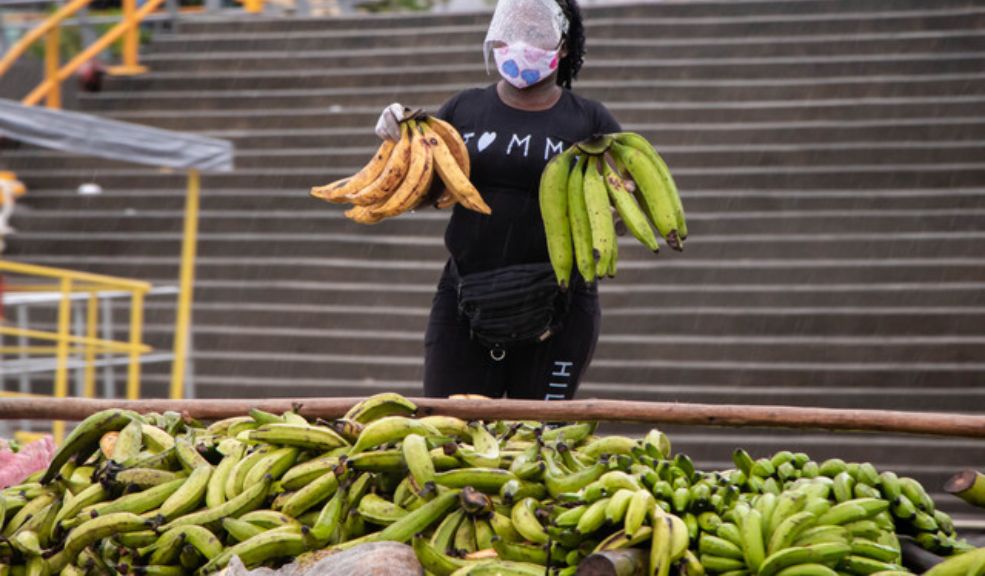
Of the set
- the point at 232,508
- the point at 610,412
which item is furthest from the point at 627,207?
the point at 232,508

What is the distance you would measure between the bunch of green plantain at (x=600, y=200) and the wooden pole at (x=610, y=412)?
59 cm

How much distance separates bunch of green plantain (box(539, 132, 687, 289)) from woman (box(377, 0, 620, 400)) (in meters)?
0.39

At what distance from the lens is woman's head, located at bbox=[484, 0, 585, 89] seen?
462cm

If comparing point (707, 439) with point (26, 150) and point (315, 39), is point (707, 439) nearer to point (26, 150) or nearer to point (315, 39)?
point (315, 39)

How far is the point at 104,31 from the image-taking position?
17141 millimetres

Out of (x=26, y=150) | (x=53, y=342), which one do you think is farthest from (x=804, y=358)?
(x=26, y=150)

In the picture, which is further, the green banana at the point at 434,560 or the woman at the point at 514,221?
the woman at the point at 514,221

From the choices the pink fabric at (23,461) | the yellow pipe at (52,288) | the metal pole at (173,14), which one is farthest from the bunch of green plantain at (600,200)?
the metal pole at (173,14)

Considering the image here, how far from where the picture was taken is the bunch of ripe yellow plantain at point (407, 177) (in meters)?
4.18

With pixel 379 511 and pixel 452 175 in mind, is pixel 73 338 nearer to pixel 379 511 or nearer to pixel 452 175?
pixel 452 175

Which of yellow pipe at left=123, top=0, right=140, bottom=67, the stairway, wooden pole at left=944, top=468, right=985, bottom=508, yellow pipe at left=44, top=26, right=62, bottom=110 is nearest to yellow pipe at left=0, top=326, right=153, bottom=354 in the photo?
the stairway

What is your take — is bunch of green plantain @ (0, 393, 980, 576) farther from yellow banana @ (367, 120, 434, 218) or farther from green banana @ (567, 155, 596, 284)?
yellow banana @ (367, 120, 434, 218)

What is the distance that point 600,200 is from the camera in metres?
4.07

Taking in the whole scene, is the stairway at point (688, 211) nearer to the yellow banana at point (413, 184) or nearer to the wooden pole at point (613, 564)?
the yellow banana at point (413, 184)
